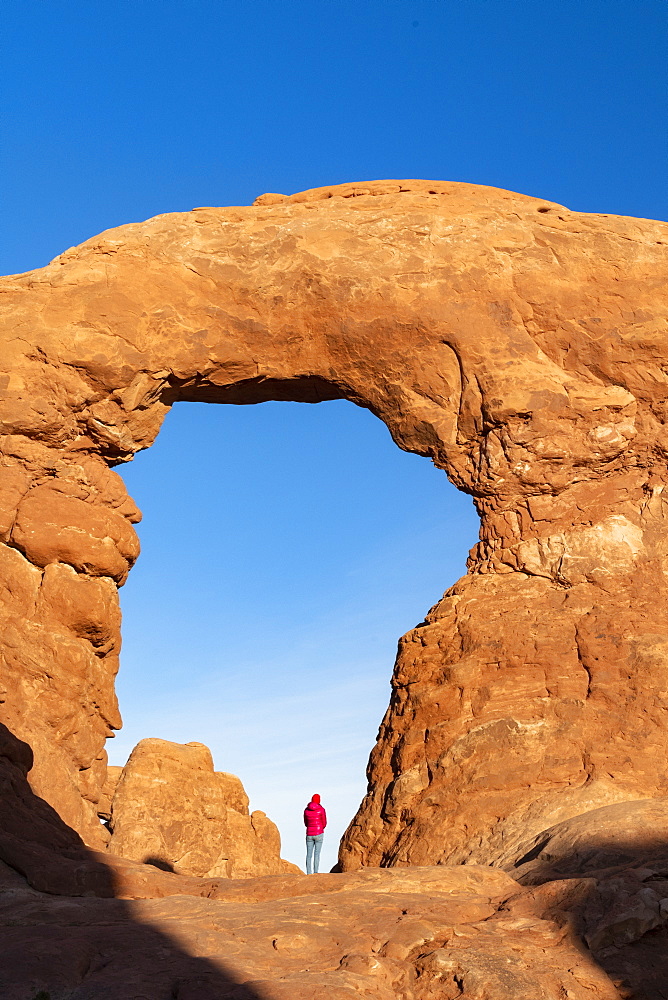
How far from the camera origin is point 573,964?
228 inches

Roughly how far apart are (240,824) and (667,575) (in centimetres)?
647

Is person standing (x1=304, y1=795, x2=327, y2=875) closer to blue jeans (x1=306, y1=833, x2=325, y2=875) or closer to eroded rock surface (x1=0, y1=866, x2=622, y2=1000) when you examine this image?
blue jeans (x1=306, y1=833, x2=325, y2=875)

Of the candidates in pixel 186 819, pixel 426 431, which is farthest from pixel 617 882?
pixel 186 819

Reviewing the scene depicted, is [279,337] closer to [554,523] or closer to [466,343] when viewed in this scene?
[466,343]

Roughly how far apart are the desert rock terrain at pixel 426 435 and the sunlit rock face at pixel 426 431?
26 millimetres

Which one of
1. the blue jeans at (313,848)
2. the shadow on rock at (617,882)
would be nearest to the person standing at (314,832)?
the blue jeans at (313,848)

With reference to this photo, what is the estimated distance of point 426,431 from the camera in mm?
12203

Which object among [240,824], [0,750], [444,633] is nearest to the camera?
[0,750]

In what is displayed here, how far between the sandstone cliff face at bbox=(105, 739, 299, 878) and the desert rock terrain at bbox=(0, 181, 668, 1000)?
5.68 ft

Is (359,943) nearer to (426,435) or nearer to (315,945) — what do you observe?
(315,945)

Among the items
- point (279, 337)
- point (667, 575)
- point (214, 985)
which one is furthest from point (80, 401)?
point (214, 985)

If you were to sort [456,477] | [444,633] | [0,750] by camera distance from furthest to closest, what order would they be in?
[456,477] < [444,633] < [0,750]

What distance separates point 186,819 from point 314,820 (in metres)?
1.60

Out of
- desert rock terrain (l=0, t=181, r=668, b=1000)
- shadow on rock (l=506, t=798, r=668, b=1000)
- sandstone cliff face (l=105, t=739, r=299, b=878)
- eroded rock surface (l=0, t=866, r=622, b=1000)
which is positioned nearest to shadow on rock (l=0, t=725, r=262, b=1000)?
eroded rock surface (l=0, t=866, r=622, b=1000)
